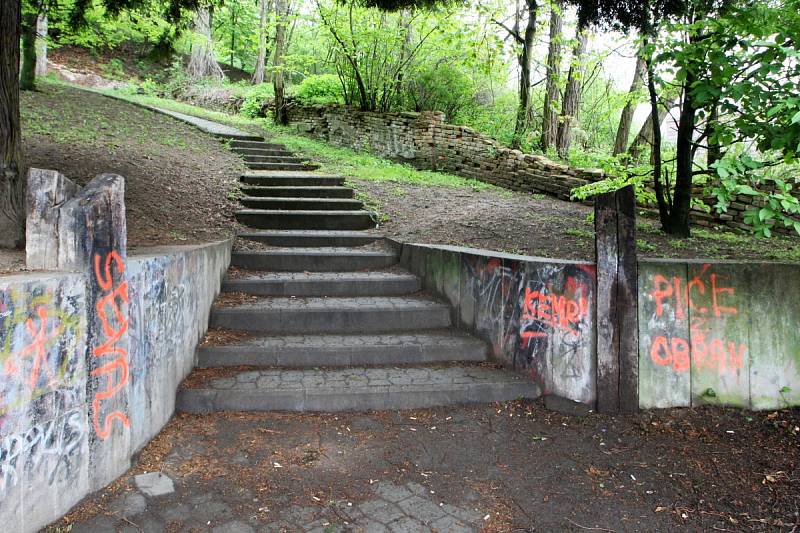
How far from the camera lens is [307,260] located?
6.21 meters

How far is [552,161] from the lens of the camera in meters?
11.0

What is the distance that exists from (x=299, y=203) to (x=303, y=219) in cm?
58

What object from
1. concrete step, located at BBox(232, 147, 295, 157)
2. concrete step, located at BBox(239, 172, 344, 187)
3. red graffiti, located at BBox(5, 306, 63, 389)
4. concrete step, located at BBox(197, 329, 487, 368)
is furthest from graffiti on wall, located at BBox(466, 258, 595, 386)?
concrete step, located at BBox(232, 147, 295, 157)

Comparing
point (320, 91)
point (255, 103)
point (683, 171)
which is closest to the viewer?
point (683, 171)

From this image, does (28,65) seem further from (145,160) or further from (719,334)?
(719,334)

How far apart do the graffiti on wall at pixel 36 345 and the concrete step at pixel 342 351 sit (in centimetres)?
175

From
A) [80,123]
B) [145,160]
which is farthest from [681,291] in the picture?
[80,123]

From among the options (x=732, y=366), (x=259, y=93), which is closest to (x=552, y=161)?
(x=732, y=366)

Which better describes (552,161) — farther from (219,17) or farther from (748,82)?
(219,17)

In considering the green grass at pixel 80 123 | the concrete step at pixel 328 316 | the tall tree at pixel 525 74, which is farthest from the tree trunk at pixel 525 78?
the concrete step at pixel 328 316

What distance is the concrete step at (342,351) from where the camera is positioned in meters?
4.46

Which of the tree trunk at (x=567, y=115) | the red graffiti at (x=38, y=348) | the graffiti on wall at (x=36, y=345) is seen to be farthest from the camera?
the tree trunk at (x=567, y=115)

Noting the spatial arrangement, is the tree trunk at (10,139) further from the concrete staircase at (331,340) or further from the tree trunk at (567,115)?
the tree trunk at (567,115)

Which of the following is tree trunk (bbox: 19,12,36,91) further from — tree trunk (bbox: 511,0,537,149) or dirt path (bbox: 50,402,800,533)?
dirt path (bbox: 50,402,800,533)
